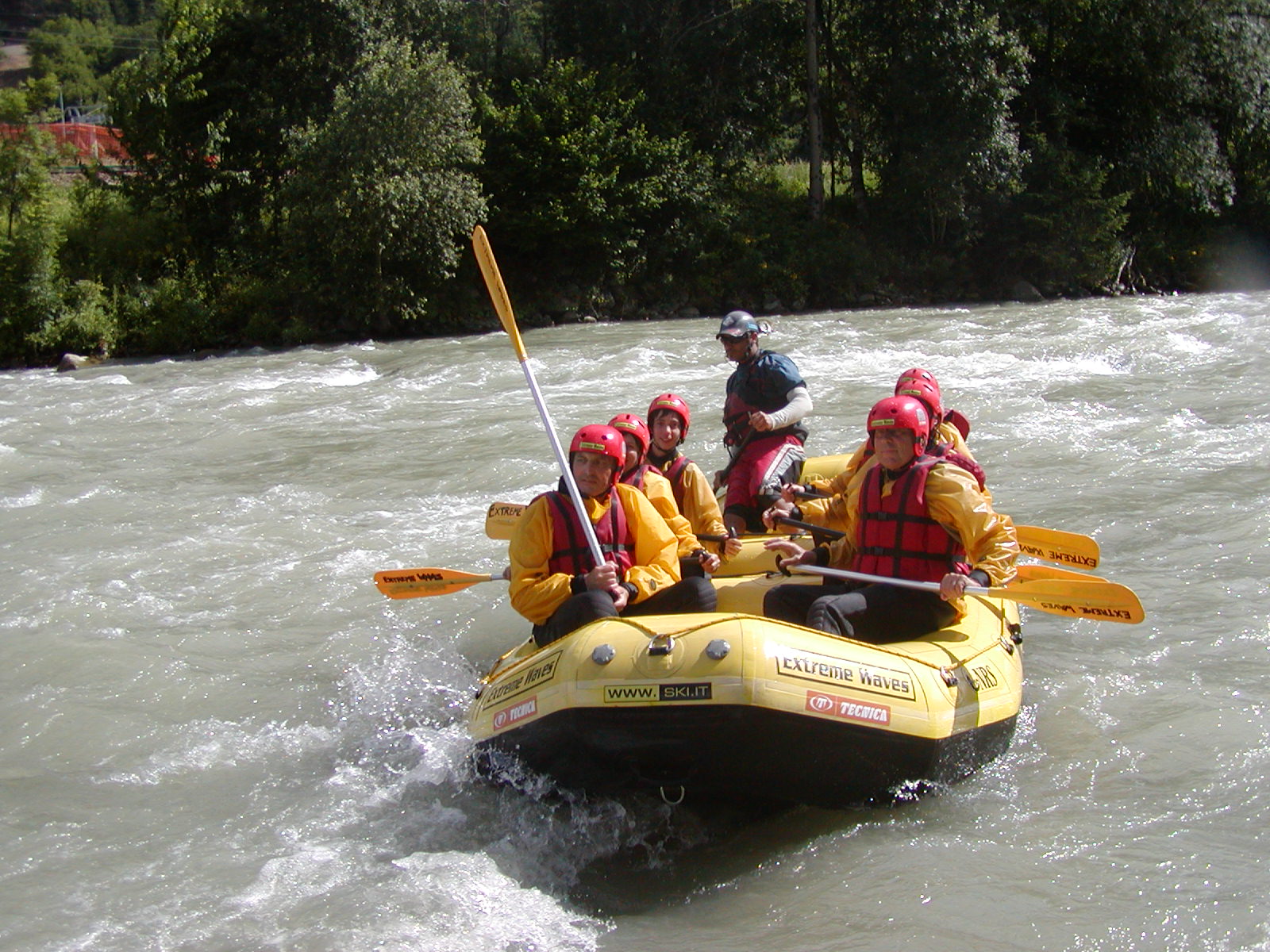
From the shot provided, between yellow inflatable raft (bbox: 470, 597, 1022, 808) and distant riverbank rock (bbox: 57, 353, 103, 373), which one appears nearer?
yellow inflatable raft (bbox: 470, 597, 1022, 808)

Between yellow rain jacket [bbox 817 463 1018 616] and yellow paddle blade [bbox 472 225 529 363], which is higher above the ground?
yellow paddle blade [bbox 472 225 529 363]

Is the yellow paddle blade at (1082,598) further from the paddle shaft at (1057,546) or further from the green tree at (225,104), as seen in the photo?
the green tree at (225,104)

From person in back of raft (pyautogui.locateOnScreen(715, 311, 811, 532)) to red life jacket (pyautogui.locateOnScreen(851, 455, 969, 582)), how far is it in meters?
1.28

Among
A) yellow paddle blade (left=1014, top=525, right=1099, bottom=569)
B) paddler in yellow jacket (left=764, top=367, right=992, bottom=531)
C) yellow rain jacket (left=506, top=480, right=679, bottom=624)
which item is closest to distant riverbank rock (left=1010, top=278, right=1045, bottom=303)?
paddler in yellow jacket (left=764, top=367, right=992, bottom=531)

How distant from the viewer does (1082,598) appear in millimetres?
4320

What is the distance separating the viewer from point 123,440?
34.2 feet

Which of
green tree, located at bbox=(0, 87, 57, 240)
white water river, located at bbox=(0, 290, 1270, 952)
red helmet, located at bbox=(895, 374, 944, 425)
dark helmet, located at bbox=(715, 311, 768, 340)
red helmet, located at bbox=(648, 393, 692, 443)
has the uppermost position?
green tree, located at bbox=(0, 87, 57, 240)

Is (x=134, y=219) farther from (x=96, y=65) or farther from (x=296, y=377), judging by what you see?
(x=96, y=65)

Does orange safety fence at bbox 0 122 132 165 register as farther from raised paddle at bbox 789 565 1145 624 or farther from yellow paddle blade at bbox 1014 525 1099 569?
raised paddle at bbox 789 565 1145 624

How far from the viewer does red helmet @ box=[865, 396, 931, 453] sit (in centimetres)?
416

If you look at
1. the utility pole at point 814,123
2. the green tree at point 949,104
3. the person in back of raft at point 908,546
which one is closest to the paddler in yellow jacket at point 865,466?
the person in back of raft at point 908,546

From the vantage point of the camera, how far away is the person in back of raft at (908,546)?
13.6 feet

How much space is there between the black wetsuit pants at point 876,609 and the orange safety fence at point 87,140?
1571 centimetres

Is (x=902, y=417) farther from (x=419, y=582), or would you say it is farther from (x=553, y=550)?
(x=419, y=582)
